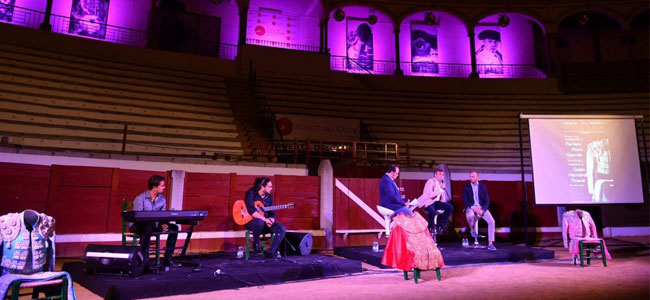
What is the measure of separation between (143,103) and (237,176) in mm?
5695

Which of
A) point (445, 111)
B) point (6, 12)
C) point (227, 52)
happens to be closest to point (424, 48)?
point (445, 111)

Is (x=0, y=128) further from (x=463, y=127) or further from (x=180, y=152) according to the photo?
(x=463, y=127)

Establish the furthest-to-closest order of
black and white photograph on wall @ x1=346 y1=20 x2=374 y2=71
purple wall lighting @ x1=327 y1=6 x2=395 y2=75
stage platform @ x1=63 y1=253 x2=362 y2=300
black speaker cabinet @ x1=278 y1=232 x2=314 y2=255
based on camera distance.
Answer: black and white photograph on wall @ x1=346 y1=20 x2=374 y2=71 → purple wall lighting @ x1=327 y1=6 x2=395 y2=75 → black speaker cabinet @ x1=278 y1=232 x2=314 y2=255 → stage platform @ x1=63 y1=253 x2=362 y2=300

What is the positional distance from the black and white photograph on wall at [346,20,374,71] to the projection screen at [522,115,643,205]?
42.1 feet

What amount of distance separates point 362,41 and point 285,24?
4013 millimetres

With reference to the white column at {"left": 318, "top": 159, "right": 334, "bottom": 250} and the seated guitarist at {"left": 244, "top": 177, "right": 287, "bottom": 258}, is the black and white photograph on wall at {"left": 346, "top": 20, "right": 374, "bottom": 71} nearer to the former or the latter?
the white column at {"left": 318, "top": 159, "right": 334, "bottom": 250}

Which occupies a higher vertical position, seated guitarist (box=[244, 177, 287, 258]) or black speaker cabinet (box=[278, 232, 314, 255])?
seated guitarist (box=[244, 177, 287, 258])

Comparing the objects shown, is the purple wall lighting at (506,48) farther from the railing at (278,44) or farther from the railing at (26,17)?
the railing at (26,17)

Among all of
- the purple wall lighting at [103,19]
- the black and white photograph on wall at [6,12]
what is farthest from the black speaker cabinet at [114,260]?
the black and white photograph on wall at [6,12]

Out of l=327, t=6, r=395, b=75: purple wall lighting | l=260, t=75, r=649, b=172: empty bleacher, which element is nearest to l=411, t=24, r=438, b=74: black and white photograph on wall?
l=327, t=6, r=395, b=75: purple wall lighting

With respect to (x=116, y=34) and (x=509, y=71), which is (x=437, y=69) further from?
(x=116, y=34)

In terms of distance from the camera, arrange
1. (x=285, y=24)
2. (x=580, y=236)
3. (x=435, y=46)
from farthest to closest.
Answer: (x=435, y=46) < (x=285, y=24) < (x=580, y=236)

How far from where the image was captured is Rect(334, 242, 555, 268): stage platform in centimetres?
706

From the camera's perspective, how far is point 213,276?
16.8 feet
